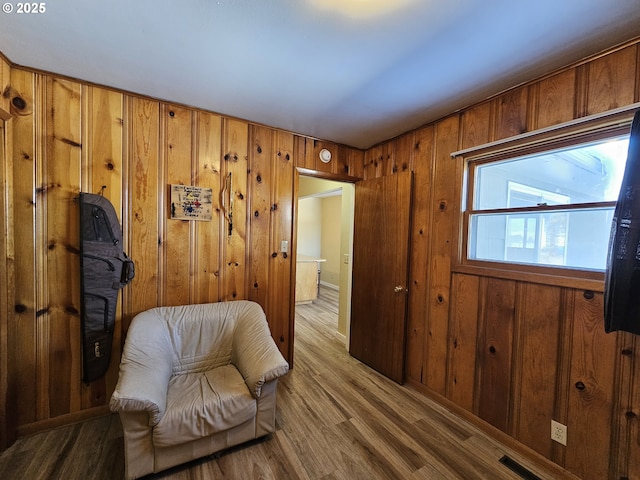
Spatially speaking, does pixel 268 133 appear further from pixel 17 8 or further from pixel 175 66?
pixel 17 8

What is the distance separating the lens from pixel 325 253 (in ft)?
23.4

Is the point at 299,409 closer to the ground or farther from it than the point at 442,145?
closer to the ground

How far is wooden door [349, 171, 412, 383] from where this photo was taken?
8.05 feet

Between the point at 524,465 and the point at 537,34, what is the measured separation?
2473 millimetres

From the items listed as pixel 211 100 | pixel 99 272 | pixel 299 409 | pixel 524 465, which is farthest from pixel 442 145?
pixel 99 272

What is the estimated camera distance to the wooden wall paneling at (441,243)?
2.11 m

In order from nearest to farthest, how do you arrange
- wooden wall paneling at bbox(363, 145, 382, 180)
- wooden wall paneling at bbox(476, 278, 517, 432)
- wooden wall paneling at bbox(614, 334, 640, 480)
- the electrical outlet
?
1. wooden wall paneling at bbox(614, 334, 640, 480)
2. the electrical outlet
3. wooden wall paneling at bbox(476, 278, 517, 432)
4. wooden wall paneling at bbox(363, 145, 382, 180)

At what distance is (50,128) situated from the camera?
173 cm

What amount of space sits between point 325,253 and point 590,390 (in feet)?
19.3

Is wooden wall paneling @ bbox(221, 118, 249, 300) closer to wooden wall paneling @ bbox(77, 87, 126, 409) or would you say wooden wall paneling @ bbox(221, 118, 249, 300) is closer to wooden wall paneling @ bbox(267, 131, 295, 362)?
wooden wall paneling @ bbox(267, 131, 295, 362)

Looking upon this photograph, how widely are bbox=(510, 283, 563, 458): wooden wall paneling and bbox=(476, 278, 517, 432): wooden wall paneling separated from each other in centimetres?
5

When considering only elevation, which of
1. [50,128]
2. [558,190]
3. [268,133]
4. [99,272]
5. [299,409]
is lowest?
[299,409]

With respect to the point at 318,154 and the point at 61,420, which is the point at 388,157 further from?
the point at 61,420

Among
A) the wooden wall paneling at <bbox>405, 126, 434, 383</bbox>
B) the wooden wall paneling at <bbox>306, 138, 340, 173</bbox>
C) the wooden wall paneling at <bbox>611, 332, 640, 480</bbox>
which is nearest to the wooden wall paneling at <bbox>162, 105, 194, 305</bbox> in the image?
the wooden wall paneling at <bbox>306, 138, 340, 173</bbox>
